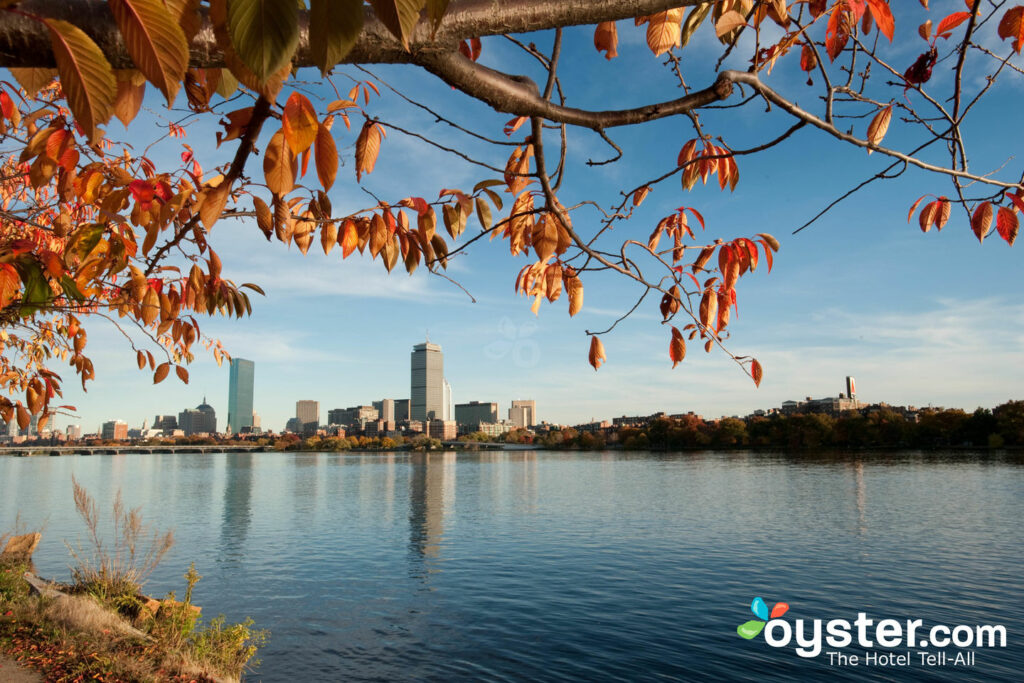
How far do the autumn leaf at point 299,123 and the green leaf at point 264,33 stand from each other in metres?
0.40

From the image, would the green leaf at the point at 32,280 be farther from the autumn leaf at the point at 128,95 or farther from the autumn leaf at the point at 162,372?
the autumn leaf at the point at 128,95

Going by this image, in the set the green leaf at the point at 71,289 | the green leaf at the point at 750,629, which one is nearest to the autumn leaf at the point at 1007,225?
the green leaf at the point at 71,289

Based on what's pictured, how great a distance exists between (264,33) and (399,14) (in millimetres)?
218

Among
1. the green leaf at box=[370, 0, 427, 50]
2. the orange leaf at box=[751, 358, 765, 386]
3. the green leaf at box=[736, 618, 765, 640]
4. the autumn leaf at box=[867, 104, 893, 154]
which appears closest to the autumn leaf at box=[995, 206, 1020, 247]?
the autumn leaf at box=[867, 104, 893, 154]

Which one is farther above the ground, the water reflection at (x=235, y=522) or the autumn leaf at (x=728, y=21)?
the autumn leaf at (x=728, y=21)

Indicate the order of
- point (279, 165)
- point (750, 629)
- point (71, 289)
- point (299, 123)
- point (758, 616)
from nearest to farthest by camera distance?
point (299, 123) → point (279, 165) → point (71, 289) → point (750, 629) → point (758, 616)

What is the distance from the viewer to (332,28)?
0.98 m

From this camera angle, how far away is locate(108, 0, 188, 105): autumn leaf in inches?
39.6

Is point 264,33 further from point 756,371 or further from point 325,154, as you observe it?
point 756,371

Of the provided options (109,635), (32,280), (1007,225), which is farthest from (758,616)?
(32,280)

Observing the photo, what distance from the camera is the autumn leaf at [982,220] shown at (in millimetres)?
3037

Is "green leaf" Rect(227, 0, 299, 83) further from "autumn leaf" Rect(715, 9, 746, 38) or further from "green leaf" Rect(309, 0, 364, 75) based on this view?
"autumn leaf" Rect(715, 9, 746, 38)

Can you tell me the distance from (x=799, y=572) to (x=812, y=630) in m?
6.97

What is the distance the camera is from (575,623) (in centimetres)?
2111
